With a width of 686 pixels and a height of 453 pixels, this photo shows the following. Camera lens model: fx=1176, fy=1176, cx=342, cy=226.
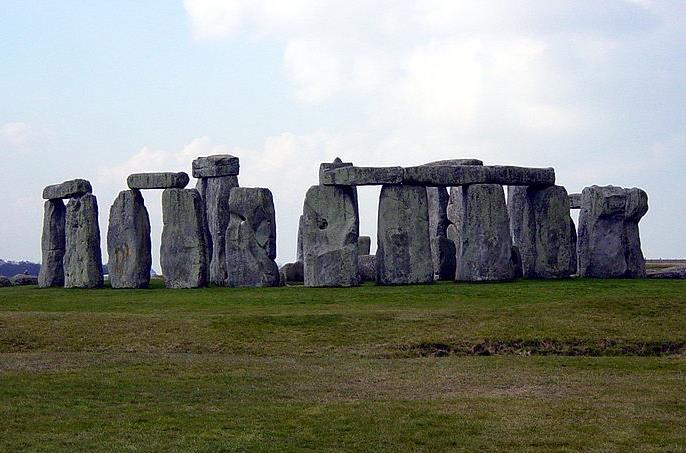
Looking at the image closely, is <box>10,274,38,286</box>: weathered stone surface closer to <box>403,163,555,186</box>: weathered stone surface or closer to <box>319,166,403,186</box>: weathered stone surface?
<box>319,166,403,186</box>: weathered stone surface

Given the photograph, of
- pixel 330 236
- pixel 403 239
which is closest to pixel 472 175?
pixel 403 239

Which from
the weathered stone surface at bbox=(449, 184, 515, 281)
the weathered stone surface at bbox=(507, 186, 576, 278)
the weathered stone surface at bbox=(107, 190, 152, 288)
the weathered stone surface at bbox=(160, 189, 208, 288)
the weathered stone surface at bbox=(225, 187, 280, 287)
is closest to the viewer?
the weathered stone surface at bbox=(449, 184, 515, 281)

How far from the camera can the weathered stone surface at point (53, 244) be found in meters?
41.5

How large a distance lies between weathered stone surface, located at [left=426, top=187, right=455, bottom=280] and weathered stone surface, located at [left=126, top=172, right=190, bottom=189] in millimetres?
8628

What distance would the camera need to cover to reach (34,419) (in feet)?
54.3

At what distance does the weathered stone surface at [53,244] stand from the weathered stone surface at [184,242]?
18.7 ft

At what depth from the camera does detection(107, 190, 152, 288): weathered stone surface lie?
38.4 metres

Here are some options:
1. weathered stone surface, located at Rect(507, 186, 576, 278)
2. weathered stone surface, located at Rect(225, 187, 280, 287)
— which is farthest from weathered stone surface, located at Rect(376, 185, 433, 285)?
weathered stone surface, located at Rect(507, 186, 576, 278)

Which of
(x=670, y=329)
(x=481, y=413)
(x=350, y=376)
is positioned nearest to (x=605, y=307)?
(x=670, y=329)

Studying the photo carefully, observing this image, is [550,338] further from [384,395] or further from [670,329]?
[384,395]

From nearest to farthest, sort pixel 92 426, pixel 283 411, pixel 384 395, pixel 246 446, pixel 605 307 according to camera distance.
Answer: pixel 246 446
pixel 92 426
pixel 283 411
pixel 384 395
pixel 605 307

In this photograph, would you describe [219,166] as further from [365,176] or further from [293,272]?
[365,176]

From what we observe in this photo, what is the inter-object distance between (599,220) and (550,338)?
15431mm

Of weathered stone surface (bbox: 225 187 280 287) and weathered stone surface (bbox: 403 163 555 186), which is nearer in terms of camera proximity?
weathered stone surface (bbox: 403 163 555 186)
